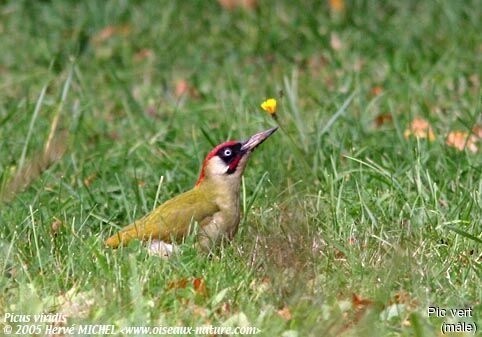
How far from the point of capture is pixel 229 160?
561 centimetres

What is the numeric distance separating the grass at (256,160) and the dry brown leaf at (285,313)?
0.01 m

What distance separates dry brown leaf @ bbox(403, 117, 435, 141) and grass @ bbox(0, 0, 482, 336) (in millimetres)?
61

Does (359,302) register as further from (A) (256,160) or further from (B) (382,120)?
(B) (382,120)

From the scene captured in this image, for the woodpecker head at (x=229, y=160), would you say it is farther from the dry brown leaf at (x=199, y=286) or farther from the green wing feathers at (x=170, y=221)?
the dry brown leaf at (x=199, y=286)

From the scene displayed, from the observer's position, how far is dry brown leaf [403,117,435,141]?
6.50 m

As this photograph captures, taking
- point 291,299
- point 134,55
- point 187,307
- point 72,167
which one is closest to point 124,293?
point 187,307

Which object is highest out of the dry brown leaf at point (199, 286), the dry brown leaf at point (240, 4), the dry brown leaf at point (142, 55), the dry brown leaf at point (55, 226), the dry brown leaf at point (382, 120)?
the dry brown leaf at point (199, 286)

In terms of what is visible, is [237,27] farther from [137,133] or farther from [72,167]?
[72,167]

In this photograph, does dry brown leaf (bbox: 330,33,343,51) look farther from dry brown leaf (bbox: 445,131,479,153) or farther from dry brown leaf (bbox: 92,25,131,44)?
dry brown leaf (bbox: 445,131,479,153)

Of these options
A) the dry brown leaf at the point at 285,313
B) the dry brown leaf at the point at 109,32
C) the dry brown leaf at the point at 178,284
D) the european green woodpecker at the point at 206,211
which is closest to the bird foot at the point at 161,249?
the european green woodpecker at the point at 206,211

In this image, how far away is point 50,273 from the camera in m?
4.79

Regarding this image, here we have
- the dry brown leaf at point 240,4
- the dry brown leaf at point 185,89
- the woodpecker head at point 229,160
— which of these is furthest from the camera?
the dry brown leaf at point 240,4

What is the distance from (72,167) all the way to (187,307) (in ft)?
7.89

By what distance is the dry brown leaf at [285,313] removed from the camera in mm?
4305
